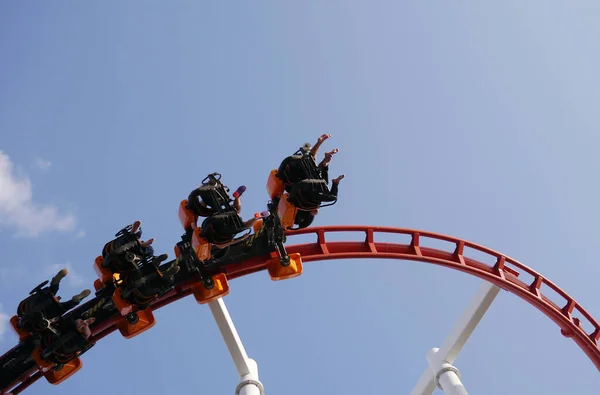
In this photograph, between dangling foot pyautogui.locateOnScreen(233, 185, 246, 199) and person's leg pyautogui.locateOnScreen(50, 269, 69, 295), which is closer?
dangling foot pyautogui.locateOnScreen(233, 185, 246, 199)

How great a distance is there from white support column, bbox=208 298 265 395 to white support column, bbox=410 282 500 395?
205 centimetres

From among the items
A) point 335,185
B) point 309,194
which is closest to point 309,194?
point 309,194

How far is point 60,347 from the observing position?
19.0ft

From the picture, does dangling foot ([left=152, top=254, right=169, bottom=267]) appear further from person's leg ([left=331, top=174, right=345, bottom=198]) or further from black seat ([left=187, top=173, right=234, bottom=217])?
person's leg ([left=331, top=174, right=345, bottom=198])

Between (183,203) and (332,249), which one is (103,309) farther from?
(332,249)

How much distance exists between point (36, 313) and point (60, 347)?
0.36 meters

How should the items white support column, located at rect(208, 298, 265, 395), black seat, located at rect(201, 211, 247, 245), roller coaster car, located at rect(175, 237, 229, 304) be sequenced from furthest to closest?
white support column, located at rect(208, 298, 265, 395), roller coaster car, located at rect(175, 237, 229, 304), black seat, located at rect(201, 211, 247, 245)

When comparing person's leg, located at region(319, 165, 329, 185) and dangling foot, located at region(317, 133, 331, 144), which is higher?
dangling foot, located at region(317, 133, 331, 144)

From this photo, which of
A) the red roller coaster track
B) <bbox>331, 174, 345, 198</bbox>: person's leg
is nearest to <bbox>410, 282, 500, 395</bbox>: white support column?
the red roller coaster track

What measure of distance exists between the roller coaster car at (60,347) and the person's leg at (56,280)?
0.91 ft

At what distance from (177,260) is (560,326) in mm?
4830

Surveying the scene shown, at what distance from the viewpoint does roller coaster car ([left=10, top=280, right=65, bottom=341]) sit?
5.76m

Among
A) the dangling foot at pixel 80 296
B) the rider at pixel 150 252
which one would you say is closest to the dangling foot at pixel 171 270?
the rider at pixel 150 252

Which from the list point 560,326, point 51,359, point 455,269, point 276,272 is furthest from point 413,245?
point 51,359
